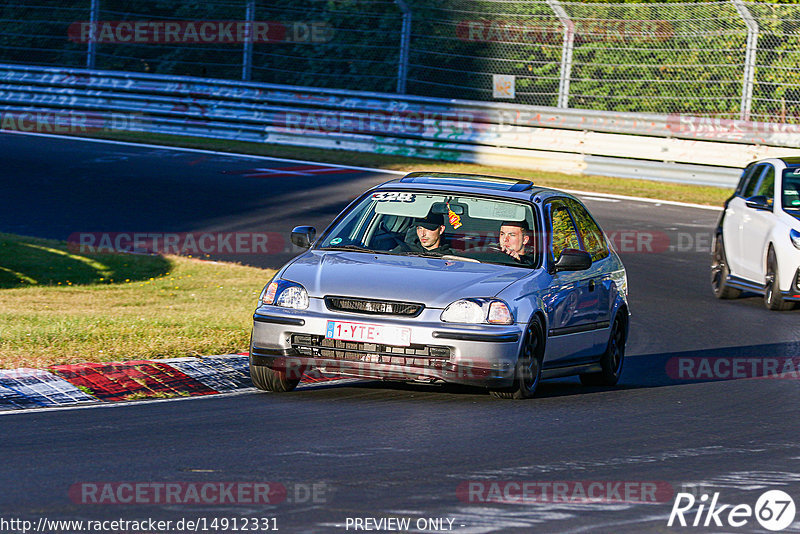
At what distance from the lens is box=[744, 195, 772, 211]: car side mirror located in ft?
48.0

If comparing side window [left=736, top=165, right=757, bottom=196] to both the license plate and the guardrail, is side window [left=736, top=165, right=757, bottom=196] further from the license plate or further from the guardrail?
the license plate

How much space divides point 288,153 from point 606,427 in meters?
19.1

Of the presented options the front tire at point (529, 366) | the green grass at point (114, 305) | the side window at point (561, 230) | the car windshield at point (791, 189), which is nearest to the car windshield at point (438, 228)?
the side window at point (561, 230)

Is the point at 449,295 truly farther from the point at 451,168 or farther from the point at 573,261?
the point at 451,168

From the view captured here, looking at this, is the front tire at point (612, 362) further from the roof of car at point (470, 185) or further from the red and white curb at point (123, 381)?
the red and white curb at point (123, 381)

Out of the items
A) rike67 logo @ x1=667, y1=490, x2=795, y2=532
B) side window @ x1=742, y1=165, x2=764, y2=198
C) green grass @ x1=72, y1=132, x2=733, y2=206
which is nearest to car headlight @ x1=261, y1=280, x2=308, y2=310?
rike67 logo @ x1=667, y1=490, x2=795, y2=532

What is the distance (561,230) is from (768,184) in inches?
234

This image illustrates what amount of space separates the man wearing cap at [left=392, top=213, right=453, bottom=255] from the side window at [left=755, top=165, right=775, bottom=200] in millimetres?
6384

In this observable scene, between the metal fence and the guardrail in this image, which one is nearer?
the metal fence

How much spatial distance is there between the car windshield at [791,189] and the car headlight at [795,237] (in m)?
0.44

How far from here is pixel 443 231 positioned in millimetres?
9742

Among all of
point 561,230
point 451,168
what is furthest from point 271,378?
point 451,168

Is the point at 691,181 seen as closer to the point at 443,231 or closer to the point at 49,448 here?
the point at 443,231

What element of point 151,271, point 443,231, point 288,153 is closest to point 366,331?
point 443,231
